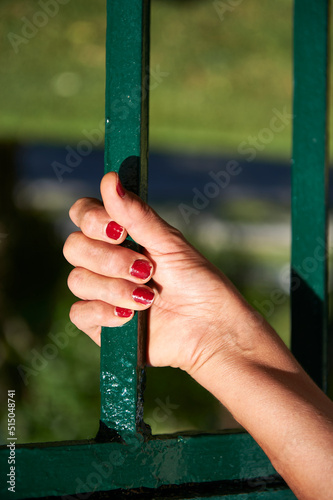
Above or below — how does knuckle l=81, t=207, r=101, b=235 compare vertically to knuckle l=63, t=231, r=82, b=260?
above

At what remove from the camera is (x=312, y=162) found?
34.4 inches

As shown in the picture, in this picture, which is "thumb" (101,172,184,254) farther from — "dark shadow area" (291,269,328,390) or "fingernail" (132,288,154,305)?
"dark shadow area" (291,269,328,390)

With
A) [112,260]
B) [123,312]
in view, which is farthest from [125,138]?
[123,312]

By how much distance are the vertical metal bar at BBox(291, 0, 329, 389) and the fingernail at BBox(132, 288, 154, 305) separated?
0.36 metres

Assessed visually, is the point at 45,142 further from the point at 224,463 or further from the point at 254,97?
the point at 224,463

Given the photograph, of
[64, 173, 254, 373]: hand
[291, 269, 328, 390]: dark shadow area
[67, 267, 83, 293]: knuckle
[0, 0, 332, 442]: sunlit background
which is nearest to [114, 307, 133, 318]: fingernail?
[64, 173, 254, 373]: hand

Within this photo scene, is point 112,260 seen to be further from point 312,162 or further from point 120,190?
point 312,162

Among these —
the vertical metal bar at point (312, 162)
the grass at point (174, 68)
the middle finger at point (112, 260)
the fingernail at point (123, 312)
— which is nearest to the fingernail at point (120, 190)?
the middle finger at point (112, 260)

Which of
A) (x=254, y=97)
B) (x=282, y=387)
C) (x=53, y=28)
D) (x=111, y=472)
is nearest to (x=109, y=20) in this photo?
(x=282, y=387)

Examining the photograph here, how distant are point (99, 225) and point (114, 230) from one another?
0.03 m

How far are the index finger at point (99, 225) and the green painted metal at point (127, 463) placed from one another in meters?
0.41

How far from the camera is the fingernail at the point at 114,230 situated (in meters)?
0.74

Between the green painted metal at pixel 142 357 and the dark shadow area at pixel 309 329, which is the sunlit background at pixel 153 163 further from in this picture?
the dark shadow area at pixel 309 329

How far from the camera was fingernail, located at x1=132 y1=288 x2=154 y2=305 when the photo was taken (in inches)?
29.6
